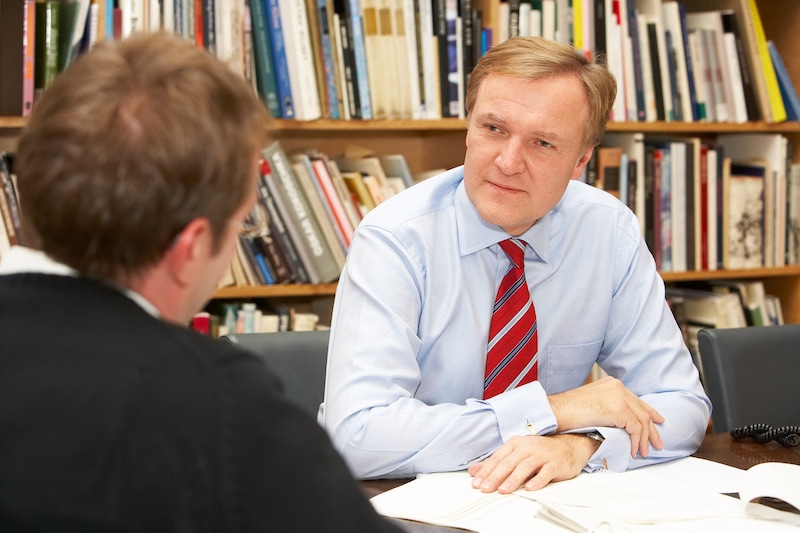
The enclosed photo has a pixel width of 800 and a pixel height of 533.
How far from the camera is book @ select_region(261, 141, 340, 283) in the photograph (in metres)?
2.50

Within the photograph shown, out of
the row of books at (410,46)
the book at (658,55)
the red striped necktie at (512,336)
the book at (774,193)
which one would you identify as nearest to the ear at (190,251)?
the red striped necktie at (512,336)

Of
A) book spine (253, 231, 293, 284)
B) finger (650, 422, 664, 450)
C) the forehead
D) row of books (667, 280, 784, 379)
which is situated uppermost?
the forehead

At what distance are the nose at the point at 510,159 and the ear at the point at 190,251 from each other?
94cm

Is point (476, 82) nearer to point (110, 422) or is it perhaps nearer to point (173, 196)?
point (173, 196)

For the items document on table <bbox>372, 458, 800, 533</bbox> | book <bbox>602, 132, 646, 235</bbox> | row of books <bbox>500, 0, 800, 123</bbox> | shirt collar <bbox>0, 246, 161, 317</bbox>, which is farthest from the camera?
book <bbox>602, 132, 646, 235</bbox>

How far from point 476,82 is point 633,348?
57 centimetres

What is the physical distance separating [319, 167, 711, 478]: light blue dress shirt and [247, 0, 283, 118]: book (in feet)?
2.76

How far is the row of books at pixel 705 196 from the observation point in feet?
9.65

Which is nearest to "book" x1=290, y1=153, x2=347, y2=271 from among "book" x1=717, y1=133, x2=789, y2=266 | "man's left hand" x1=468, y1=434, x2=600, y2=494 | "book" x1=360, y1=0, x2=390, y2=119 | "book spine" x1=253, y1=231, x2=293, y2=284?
"book spine" x1=253, y1=231, x2=293, y2=284

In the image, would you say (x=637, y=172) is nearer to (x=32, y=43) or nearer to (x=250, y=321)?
(x=250, y=321)

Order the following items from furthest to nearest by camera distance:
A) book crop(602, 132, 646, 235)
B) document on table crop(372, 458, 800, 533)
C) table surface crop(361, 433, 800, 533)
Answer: book crop(602, 132, 646, 235), table surface crop(361, 433, 800, 533), document on table crop(372, 458, 800, 533)

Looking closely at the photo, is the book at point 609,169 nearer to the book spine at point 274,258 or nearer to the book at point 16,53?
the book spine at point 274,258

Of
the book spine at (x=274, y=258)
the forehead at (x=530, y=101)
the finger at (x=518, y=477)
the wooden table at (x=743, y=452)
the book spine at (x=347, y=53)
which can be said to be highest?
the book spine at (x=347, y=53)

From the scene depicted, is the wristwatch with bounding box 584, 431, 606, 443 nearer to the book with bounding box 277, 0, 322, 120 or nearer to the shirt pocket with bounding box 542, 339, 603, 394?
the shirt pocket with bounding box 542, 339, 603, 394
